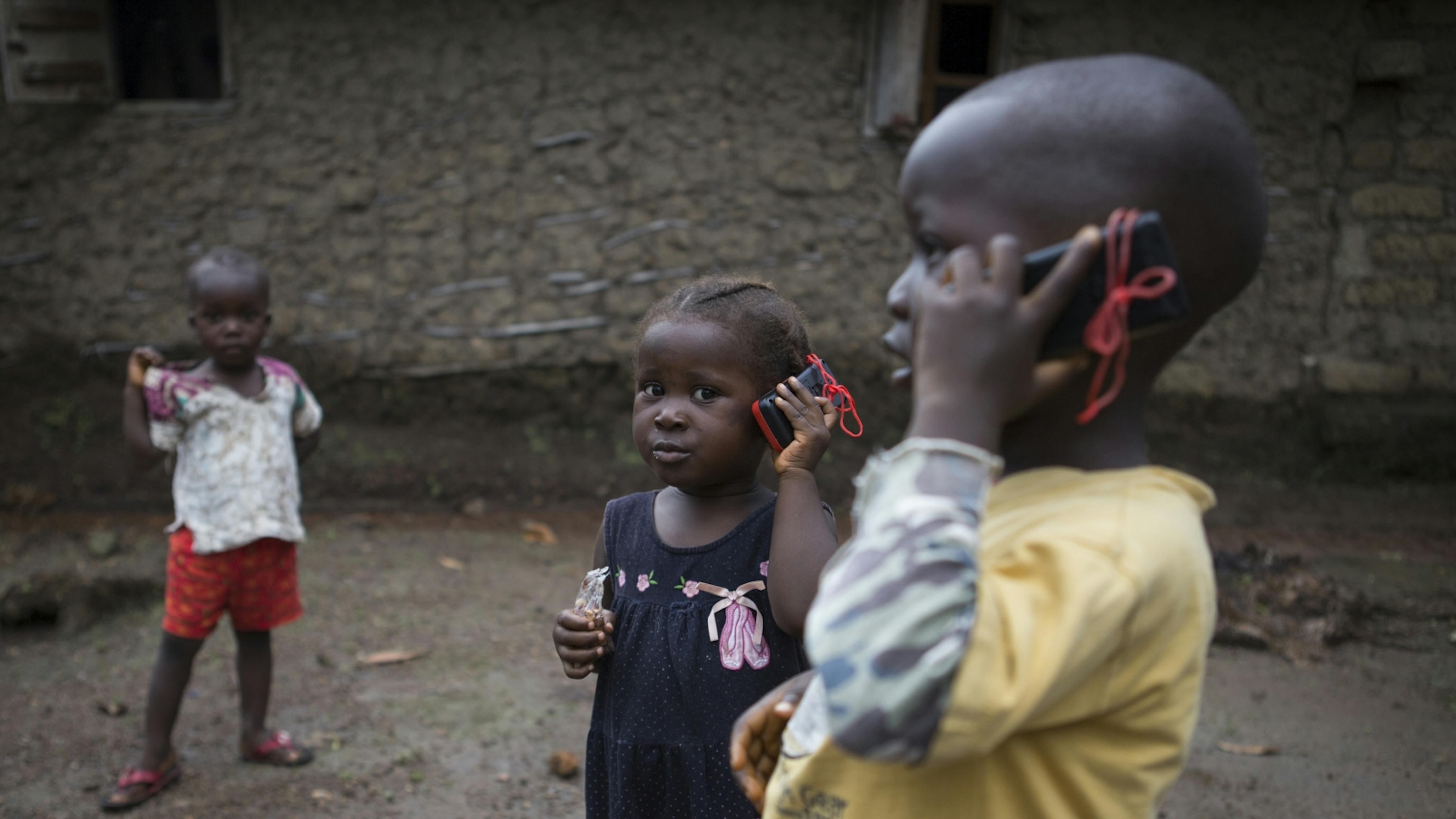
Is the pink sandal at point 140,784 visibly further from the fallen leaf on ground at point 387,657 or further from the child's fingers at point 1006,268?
the child's fingers at point 1006,268

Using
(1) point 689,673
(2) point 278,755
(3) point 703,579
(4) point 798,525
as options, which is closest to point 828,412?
(4) point 798,525

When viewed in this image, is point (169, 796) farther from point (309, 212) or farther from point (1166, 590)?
point (309, 212)

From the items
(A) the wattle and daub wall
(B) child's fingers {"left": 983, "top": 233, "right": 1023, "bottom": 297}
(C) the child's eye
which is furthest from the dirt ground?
(B) child's fingers {"left": 983, "top": 233, "right": 1023, "bottom": 297}

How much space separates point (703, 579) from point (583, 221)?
15.7ft

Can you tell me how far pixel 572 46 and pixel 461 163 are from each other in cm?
96

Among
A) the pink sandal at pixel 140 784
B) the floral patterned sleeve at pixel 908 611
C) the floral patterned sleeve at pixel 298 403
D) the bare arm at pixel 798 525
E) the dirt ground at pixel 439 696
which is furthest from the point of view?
the floral patterned sleeve at pixel 298 403

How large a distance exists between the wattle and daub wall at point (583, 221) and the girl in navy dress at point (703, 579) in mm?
4363

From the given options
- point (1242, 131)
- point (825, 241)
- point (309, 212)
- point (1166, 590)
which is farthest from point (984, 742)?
point (309, 212)

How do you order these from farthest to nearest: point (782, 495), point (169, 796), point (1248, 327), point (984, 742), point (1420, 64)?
point (1248, 327) → point (1420, 64) → point (169, 796) → point (782, 495) → point (984, 742)

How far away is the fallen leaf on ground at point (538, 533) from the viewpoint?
5609mm

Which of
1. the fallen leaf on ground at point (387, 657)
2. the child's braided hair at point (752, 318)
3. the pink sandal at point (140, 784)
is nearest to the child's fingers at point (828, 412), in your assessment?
the child's braided hair at point (752, 318)

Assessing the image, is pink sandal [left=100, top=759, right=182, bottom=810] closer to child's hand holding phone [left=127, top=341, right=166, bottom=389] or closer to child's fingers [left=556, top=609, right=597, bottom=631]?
child's hand holding phone [left=127, top=341, right=166, bottom=389]

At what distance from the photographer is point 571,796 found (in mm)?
3215

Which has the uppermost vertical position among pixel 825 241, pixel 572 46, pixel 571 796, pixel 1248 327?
pixel 572 46
